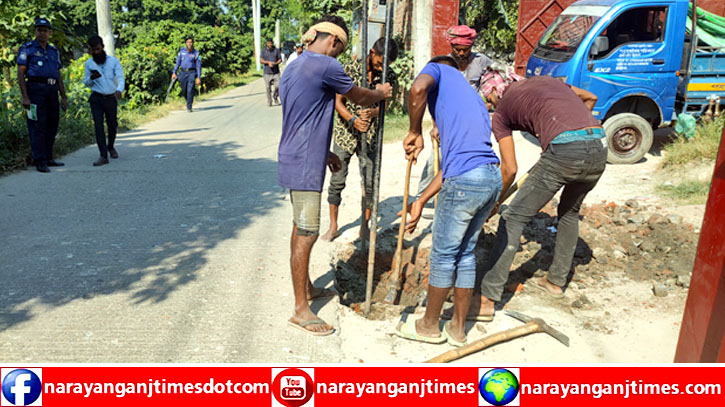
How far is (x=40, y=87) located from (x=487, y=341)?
671 cm

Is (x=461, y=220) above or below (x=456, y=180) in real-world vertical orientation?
below

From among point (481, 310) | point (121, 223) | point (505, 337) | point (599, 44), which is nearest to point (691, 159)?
point (599, 44)

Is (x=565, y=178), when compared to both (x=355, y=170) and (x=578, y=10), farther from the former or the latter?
(x=578, y=10)

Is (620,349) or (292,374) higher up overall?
(292,374)

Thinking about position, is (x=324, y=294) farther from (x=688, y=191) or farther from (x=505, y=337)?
(x=688, y=191)

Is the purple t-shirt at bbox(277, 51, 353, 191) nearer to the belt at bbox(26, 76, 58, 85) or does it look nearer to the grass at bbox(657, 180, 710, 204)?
the grass at bbox(657, 180, 710, 204)

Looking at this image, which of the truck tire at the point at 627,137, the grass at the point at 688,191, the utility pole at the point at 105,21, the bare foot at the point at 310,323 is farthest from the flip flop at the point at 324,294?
the utility pole at the point at 105,21

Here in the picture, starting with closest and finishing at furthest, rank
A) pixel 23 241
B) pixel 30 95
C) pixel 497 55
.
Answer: pixel 23 241, pixel 30 95, pixel 497 55

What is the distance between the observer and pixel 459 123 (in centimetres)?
330

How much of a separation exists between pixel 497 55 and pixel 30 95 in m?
10.6

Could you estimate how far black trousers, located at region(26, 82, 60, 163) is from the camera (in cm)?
746

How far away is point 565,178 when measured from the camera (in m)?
3.90

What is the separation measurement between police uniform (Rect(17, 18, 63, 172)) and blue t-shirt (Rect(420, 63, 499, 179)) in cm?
609

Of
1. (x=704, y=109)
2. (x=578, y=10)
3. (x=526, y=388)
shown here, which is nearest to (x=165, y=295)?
(x=526, y=388)
